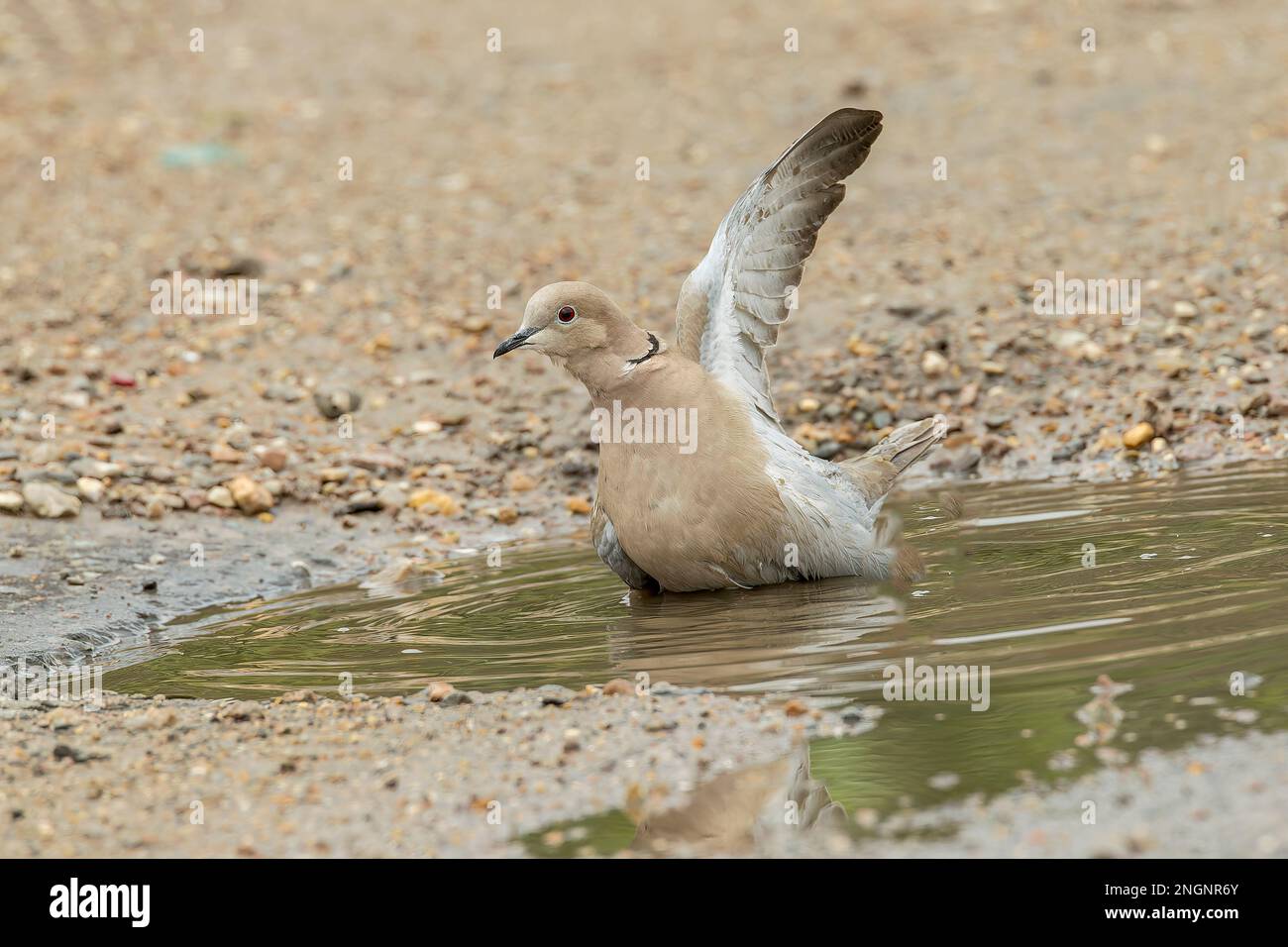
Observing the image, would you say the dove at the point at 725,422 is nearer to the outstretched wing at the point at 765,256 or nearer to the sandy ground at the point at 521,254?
the outstretched wing at the point at 765,256

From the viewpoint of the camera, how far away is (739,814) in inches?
173

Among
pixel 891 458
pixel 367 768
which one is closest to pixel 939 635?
pixel 891 458

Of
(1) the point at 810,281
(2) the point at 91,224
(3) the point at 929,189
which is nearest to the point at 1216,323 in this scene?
(1) the point at 810,281

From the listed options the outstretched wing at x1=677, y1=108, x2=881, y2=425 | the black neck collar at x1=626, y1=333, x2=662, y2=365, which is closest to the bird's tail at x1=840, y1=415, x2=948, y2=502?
the outstretched wing at x1=677, y1=108, x2=881, y2=425

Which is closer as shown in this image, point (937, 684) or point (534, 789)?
point (534, 789)

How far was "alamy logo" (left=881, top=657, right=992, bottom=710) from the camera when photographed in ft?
17.0

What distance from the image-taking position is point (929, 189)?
13.1 metres

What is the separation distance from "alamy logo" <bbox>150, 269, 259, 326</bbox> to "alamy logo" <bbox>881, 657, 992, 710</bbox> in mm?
6979

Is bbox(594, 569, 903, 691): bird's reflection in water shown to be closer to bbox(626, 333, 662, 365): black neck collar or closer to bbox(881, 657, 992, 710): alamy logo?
bbox(881, 657, 992, 710): alamy logo

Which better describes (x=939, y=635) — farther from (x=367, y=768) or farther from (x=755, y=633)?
(x=367, y=768)

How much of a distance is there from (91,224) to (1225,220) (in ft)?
27.8

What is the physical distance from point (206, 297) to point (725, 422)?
5915 mm

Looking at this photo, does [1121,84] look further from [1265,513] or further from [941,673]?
[941,673]

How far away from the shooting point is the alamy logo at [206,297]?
11.5 meters
